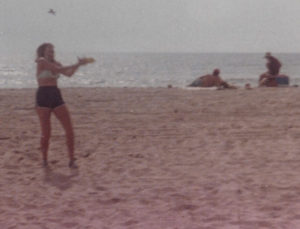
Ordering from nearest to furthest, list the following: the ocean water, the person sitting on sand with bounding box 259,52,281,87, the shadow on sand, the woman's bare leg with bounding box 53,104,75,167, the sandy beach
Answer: the sandy beach
the shadow on sand
the woman's bare leg with bounding box 53,104,75,167
the person sitting on sand with bounding box 259,52,281,87
the ocean water

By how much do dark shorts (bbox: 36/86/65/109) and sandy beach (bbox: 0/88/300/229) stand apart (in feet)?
2.73

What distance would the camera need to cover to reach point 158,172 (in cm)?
589

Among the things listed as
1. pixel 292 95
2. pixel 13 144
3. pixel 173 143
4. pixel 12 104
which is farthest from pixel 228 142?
pixel 12 104

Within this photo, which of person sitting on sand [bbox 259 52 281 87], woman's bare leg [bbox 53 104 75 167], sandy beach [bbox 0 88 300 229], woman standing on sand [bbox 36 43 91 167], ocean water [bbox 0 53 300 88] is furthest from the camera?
ocean water [bbox 0 53 300 88]

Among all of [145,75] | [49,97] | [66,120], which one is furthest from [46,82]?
[145,75]

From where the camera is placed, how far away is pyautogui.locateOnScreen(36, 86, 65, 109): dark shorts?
597 centimetres

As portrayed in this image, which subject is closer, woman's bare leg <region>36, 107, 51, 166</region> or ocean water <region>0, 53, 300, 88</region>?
woman's bare leg <region>36, 107, 51, 166</region>

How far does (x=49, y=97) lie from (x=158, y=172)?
1.61 m

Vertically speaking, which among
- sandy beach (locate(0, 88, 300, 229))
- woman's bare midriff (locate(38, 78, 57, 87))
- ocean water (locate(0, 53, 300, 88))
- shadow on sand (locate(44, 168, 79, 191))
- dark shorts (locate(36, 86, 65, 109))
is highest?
woman's bare midriff (locate(38, 78, 57, 87))

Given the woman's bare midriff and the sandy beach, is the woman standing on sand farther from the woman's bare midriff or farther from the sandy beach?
the sandy beach

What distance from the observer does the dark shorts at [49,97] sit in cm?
597

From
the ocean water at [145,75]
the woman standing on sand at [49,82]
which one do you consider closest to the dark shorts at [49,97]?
the woman standing on sand at [49,82]

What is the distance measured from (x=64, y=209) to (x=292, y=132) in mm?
4733

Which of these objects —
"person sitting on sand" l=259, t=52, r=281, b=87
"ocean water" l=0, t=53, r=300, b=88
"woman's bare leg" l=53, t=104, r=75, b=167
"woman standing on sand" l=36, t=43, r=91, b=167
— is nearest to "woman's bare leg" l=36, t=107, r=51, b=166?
"woman standing on sand" l=36, t=43, r=91, b=167
